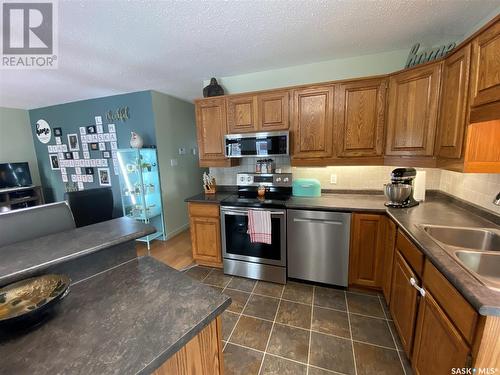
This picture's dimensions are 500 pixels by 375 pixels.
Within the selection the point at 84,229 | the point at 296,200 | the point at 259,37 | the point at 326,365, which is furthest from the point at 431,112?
the point at 84,229

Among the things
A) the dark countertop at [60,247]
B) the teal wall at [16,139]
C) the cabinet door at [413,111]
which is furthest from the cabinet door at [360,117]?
the teal wall at [16,139]

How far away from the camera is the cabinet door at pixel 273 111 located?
2.47 metres

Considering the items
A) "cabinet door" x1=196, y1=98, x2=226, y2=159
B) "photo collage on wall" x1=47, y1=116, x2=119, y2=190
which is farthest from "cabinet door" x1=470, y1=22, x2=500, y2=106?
"photo collage on wall" x1=47, y1=116, x2=119, y2=190

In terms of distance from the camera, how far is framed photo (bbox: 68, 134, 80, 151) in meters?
4.16

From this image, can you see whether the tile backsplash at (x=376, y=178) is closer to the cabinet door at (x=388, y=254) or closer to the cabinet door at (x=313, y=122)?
the cabinet door at (x=313, y=122)

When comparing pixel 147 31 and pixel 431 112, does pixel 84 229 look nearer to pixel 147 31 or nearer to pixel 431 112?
pixel 147 31

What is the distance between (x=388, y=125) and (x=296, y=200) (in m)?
1.17

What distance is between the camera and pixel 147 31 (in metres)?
1.78

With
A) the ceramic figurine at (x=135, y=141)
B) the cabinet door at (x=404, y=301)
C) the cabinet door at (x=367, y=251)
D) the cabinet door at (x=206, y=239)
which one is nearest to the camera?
the cabinet door at (x=404, y=301)

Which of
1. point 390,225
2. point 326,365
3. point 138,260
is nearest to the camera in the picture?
point 138,260

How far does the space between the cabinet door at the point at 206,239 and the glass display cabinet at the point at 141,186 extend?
1.17 meters

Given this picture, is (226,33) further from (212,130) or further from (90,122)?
(90,122)

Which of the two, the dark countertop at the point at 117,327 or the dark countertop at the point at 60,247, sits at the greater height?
the dark countertop at the point at 60,247

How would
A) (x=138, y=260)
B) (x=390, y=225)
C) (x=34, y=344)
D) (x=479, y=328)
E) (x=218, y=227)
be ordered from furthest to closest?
(x=218, y=227) → (x=390, y=225) → (x=138, y=260) → (x=479, y=328) → (x=34, y=344)
